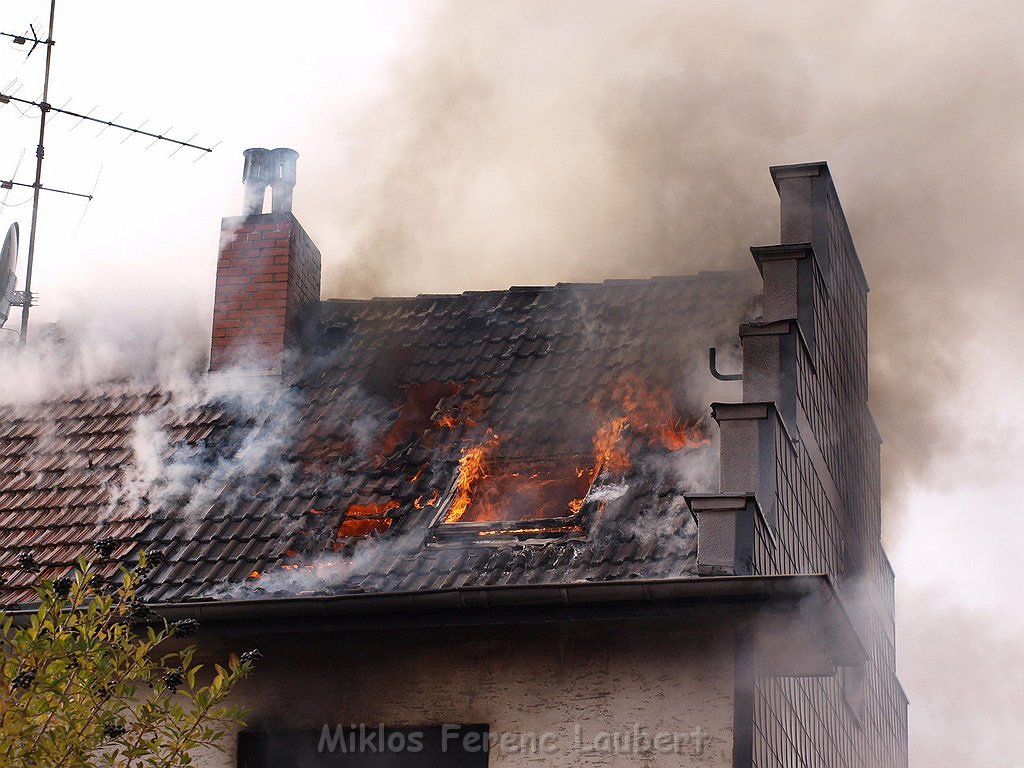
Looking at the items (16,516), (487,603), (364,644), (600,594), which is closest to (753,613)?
(600,594)

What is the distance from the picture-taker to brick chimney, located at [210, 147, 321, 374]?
39.5 feet

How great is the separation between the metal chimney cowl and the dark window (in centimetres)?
545

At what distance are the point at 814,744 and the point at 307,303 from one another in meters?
5.47

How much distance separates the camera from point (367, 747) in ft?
28.4

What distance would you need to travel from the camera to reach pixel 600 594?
8.02m

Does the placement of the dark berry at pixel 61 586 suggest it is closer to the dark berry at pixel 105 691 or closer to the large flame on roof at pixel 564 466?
the dark berry at pixel 105 691

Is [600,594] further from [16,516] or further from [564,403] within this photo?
[16,516]

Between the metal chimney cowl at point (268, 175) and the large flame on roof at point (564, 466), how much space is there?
3.69m

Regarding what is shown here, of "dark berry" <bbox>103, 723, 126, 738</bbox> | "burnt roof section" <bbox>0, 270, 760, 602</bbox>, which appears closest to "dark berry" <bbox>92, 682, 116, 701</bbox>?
"dark berry" <bbox>103, 723, 126, 738</bbox>

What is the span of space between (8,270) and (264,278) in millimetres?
3228

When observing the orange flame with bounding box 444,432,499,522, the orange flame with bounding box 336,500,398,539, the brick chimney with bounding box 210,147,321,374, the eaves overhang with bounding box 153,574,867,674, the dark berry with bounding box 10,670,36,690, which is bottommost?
the dark berry with bounding box 10,670,36,690

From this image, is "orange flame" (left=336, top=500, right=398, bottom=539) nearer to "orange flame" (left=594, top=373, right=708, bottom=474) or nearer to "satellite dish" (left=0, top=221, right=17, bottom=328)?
"orange flame" (left=594, top=373, right=708, bottom=474)

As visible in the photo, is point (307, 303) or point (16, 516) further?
point (307, 303)

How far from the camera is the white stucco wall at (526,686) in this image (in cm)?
809
